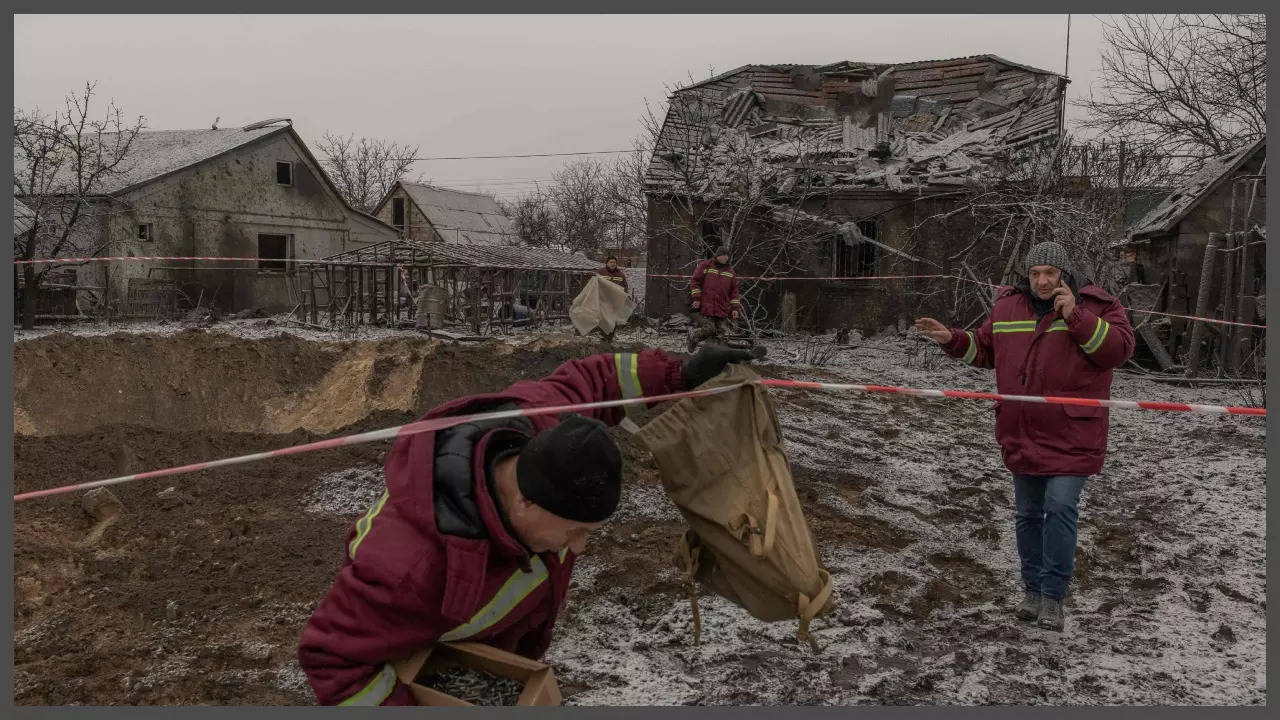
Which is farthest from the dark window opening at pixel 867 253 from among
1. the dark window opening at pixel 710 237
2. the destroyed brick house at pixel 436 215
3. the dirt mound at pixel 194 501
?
the destroyed brick house at pixel 436 215

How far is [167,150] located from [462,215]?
20.1 m

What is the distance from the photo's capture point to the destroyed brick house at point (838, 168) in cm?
1781

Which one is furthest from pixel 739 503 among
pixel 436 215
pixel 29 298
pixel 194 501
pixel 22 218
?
pixel 436 215

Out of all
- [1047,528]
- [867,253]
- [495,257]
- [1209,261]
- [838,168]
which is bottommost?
[1047,528]

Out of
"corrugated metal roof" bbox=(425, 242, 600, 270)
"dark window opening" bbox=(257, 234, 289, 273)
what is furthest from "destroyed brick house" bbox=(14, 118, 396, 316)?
"corrugated metal roof" bbox=(425, 242, 600, 270)

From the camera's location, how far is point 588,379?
2.65 metres

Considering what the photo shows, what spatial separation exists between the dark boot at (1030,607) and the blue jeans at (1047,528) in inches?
1.2

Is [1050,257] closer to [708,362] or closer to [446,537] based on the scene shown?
[708,362]

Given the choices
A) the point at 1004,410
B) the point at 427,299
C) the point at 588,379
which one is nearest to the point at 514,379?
the point at 1004,410

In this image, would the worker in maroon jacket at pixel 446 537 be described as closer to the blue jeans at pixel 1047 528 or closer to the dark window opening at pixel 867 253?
the blue jeans at pixel 1047 528

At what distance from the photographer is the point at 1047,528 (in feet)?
13.3

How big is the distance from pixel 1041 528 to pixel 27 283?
16445 mm

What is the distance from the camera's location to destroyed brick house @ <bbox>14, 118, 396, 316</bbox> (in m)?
19.7

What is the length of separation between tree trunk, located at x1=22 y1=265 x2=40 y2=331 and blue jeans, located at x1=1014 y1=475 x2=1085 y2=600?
1610 cm
